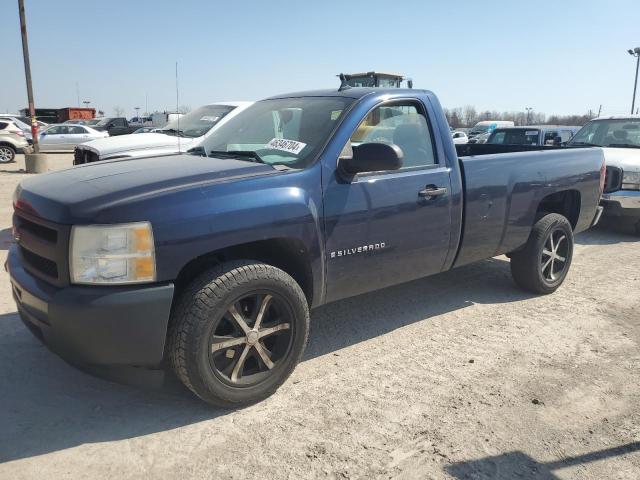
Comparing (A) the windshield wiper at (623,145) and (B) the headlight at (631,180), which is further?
(A) the windshield wiper at (623,145)

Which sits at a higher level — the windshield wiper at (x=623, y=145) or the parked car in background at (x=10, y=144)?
the windshield wiper at (x=623, y=145)

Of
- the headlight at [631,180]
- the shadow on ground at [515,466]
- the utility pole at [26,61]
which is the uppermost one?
the utility pole at [26,61]

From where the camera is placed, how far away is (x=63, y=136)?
79.3ft

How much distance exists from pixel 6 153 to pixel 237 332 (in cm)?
1839

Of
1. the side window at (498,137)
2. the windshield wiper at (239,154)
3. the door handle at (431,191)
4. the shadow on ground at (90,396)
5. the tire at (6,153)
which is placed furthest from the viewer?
the tire at (6,153)

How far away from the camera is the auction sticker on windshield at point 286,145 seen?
11.7 ft

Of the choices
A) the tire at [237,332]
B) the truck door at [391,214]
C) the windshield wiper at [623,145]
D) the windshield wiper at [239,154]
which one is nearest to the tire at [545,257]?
the truck door at [391,214]

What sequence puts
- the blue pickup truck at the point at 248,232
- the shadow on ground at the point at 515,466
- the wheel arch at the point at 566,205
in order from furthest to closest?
the wheel arch at the point at 566,205, the blue pickup truck at the point at 248,232, the shadow on ground at the point at 515,466

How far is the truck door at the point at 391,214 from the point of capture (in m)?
3.49

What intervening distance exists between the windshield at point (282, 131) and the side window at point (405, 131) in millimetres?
284

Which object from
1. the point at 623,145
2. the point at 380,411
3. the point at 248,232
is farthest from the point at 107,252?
the point at 623,145

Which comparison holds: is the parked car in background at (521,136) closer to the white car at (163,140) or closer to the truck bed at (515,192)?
the white car at (163,140)

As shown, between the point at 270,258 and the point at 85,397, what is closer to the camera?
the point at 85,397

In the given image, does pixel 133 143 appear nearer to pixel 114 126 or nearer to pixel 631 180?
pixel 631 180
